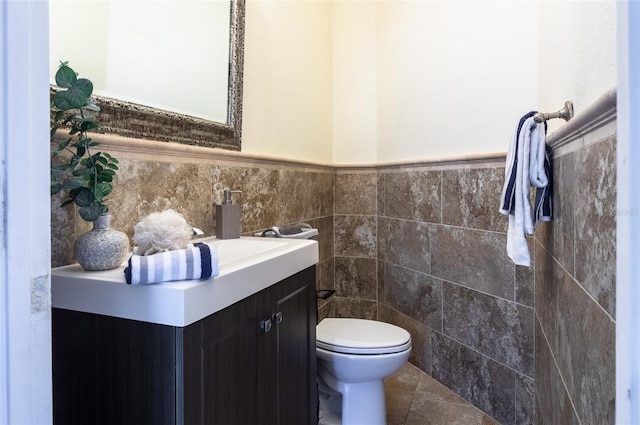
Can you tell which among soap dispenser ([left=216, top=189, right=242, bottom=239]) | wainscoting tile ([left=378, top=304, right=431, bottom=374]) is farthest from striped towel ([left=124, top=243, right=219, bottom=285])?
wainscoting tile ([left=378, top=304, right=431, bottom=374])

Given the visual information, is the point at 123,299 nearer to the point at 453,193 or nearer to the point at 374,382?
the point at 374,382

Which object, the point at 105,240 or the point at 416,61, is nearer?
the point at 105,240

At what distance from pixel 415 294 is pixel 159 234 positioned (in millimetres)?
1787

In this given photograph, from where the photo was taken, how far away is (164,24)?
1.41m

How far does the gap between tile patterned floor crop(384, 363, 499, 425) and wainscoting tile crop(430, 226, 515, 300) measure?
66cm

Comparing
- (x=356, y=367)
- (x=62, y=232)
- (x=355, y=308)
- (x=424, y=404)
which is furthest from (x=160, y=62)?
(x=424, y=404)

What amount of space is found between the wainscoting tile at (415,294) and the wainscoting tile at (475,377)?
0.12m

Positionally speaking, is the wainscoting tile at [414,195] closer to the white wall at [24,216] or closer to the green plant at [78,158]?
the green plant at [78,158]

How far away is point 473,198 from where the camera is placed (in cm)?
205

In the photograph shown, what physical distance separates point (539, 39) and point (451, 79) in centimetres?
51

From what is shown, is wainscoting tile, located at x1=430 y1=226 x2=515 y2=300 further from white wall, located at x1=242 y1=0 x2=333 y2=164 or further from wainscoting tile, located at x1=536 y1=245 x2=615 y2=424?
white wall, located at x1=242 y1=0 x2=333 y2=164

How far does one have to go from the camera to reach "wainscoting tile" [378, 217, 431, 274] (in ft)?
7.68

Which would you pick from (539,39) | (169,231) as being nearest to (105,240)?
(169,231)

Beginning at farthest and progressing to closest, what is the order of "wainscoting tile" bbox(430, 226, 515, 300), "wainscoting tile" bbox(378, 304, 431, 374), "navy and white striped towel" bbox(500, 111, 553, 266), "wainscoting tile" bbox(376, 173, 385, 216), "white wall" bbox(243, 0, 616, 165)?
"wainscoting tile" bbox(376, 173, 385, 216), "wainscoting tile" bbox(378, 304, 431, 374), "wainscoting tile" bbox(430, 226, 515, 300), "white wall" bbox(243, 0, 616, 165), "navy and white striped towel" bbox(500, 111, 553, 266)
